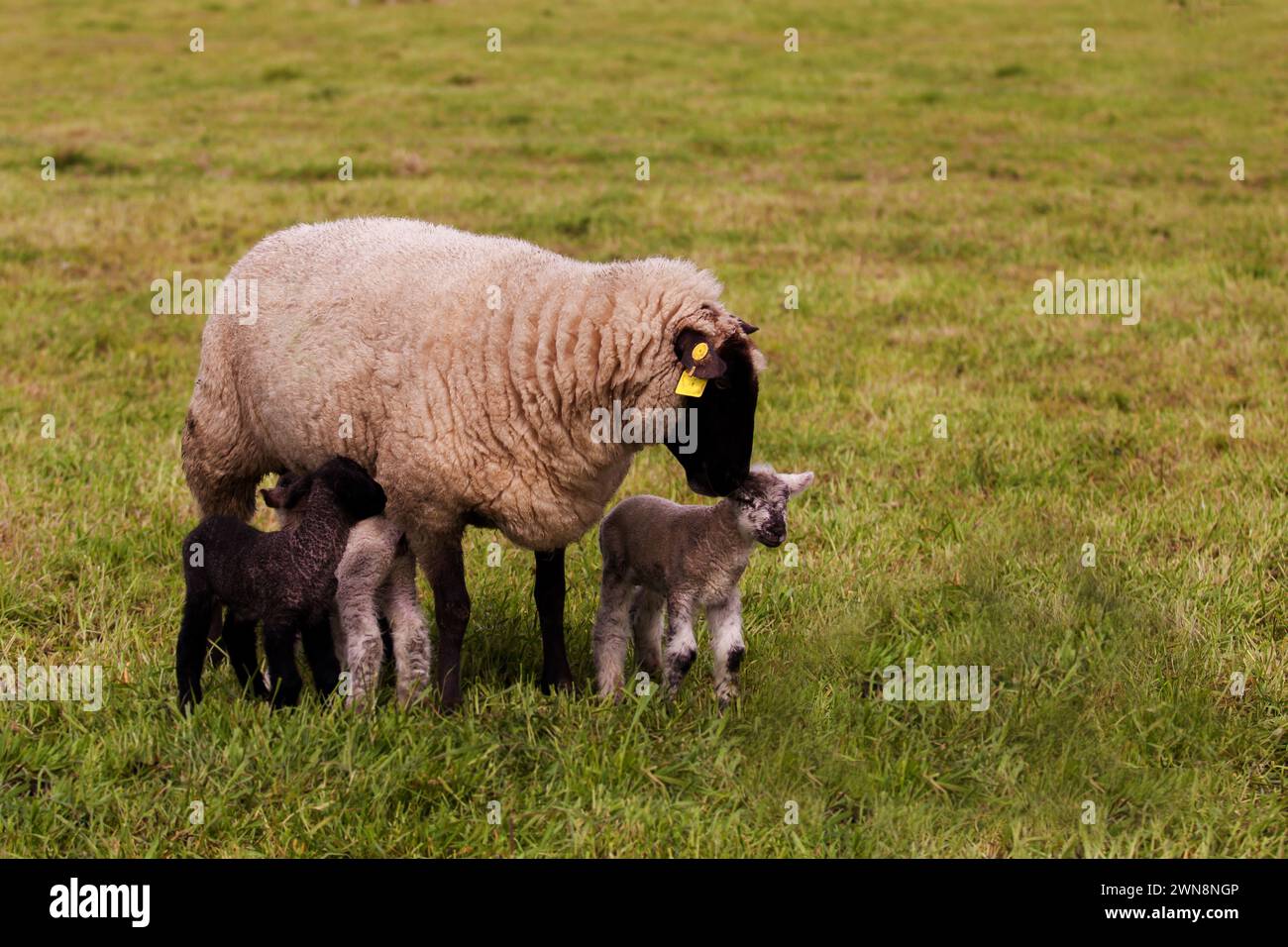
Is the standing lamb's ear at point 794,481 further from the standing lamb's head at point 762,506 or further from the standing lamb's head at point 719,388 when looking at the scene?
the standing lamb's head at point 719,388

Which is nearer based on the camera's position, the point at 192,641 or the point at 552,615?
the point at 192,641

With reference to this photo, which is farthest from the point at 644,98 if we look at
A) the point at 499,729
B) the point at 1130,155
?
the point at 499,729

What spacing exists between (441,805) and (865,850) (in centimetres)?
138

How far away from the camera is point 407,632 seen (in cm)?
498

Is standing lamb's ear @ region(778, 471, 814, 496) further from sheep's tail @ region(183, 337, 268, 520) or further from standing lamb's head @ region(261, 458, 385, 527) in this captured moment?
sheep's tail @ region(183, 337, 268, 520)

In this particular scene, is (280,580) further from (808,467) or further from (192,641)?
(808,467)

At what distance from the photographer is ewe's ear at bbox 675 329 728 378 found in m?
4.41

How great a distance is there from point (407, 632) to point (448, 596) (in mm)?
205

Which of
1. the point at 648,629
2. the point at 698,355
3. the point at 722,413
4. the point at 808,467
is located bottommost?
the point at 648,629

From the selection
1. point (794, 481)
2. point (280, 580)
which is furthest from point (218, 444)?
point (794, 481)

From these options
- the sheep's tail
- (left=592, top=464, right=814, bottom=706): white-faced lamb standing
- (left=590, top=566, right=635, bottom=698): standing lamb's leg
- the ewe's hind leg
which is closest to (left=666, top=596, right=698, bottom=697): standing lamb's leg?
(left=592, top=464, right=814, bottom=706): white-faced lamb standing

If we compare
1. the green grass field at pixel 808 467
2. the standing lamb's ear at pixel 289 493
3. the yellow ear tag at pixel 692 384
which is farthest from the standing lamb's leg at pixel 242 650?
the yellow ear tag at pixel 692 384

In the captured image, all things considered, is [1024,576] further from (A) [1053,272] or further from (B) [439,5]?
(B) [439,5]

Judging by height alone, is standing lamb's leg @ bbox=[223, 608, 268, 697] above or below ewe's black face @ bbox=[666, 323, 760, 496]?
below
